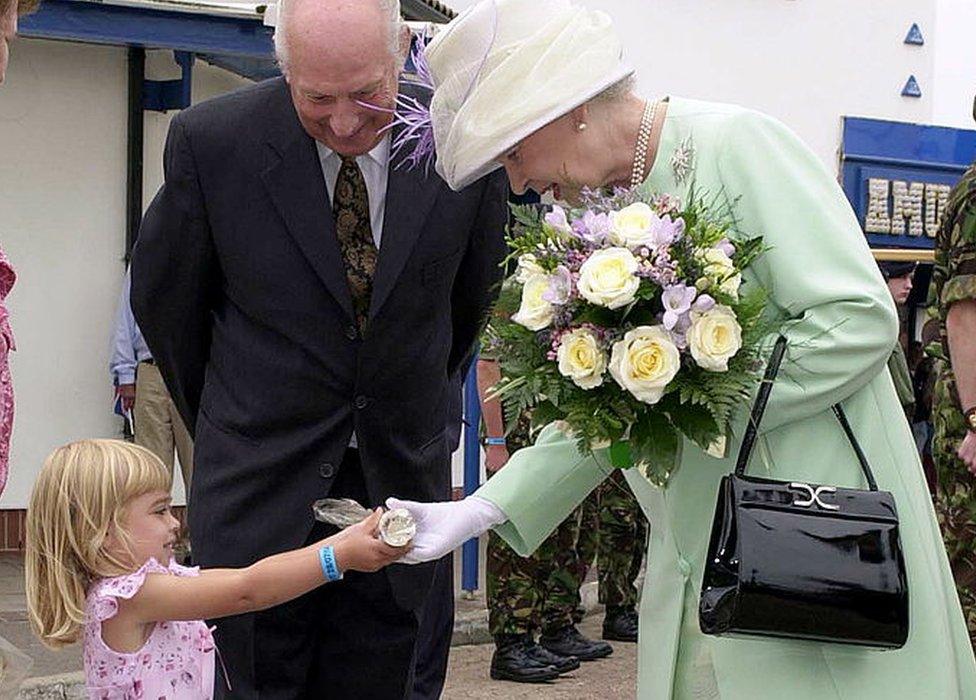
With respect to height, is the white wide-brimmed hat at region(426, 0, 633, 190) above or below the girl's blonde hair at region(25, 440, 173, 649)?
above

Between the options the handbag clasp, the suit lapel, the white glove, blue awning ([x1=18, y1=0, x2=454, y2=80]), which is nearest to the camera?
the handbag clasp

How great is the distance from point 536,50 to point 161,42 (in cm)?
621

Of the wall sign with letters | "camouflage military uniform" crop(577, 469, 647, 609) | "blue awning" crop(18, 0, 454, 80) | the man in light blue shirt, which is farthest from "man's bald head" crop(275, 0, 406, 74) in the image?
the wall sign with letters

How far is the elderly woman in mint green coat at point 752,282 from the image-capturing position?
9.61 ft

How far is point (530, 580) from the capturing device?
745cm

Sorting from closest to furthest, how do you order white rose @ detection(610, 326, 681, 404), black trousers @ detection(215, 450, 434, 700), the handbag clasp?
white rose @ detection(610, 326, 681, 404) < the handbag clasp < black trousers @ detection(215, 450, 434, 700)

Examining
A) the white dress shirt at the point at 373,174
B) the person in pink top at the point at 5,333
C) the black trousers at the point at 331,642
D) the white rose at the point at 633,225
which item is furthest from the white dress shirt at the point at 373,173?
the white rose at the point at 633,225

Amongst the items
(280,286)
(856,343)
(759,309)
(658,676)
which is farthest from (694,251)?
(280,286)

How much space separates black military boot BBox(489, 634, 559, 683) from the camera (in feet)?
23.9

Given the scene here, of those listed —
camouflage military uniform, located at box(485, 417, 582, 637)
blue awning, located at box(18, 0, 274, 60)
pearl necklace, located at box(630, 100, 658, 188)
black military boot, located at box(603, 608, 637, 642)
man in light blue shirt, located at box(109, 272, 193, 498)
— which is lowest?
black military boot, located at box(603, 608, 637, 642)

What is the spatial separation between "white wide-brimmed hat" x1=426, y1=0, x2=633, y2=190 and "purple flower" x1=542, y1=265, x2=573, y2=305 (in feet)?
1.02

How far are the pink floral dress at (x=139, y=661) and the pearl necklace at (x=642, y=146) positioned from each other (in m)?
1.43

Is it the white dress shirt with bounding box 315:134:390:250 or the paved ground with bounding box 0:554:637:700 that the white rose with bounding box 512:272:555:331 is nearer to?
the white dress shirt with bounding box 315:134:390:250

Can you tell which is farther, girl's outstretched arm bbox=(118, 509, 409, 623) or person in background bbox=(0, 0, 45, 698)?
girl's outstretched arm bbox=(118, 509, 409, 623)
